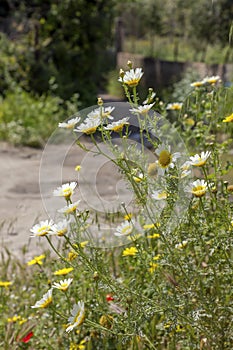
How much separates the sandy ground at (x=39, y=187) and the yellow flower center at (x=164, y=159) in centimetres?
44

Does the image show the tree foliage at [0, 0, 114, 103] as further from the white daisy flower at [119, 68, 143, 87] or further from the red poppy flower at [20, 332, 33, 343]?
the white daisy flower at [119, 68, 143, 87]

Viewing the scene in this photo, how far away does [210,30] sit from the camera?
437 inches

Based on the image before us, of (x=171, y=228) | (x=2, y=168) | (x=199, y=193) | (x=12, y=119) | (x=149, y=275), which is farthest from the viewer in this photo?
(x=12, y=119)

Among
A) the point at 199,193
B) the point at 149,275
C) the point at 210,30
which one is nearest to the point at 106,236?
the point at 149,275

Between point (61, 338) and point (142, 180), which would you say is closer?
point (142, 180)

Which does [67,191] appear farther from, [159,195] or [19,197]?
[19,197]

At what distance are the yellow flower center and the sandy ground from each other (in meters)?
0.44

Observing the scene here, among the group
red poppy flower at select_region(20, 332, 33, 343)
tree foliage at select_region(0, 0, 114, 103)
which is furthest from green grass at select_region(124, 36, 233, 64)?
red poppy flower at select_region(20, 332, 33, 343)

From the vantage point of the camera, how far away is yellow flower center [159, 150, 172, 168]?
1421 mm

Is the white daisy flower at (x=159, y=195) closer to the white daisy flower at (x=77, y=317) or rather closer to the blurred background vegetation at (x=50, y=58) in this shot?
the white daisy flower at (x=77, y=317)

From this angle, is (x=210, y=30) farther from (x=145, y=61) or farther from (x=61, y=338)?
(x=61, y=338)

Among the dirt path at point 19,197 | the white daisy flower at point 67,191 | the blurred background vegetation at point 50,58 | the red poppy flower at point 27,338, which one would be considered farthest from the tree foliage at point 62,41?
the white daisy flower at point 67,191

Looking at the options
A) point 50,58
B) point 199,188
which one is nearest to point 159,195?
point 199,188

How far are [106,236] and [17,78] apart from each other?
5377 millimetres
